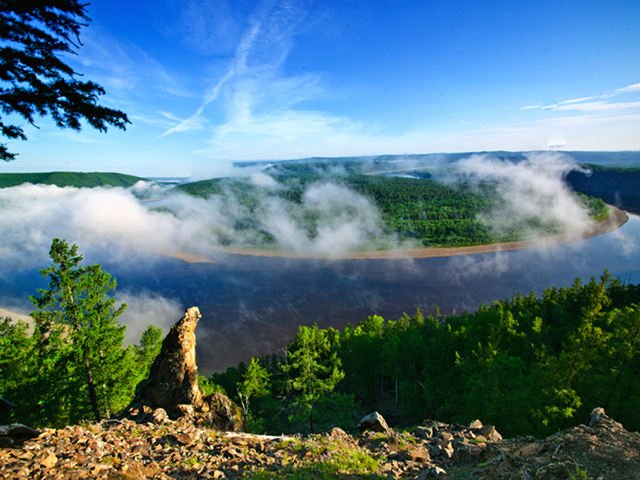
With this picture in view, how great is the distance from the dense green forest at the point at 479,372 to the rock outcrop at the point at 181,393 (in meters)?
12.0

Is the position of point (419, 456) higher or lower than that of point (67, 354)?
lower

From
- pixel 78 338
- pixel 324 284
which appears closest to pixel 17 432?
pixel 78 338

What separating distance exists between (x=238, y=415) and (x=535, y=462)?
11.7 m

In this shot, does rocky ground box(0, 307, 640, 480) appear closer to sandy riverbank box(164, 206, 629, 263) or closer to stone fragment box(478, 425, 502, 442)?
stone fragment box(478, 425, 502, 442)

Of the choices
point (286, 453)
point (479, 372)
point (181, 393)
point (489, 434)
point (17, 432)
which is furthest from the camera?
point (479, 372)

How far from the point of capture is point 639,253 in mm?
124375

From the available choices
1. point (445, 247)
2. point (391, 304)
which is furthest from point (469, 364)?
point (445, 247)

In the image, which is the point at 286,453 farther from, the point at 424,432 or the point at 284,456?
the point at 424,432

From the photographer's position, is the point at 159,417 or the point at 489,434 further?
the point at 489,434

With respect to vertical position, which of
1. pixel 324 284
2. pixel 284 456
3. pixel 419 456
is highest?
pixel 284 456

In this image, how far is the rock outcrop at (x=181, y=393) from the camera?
1384cm

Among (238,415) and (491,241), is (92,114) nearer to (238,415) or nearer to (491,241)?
(238,415)

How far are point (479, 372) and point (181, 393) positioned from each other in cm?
2564

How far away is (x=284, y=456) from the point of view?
1005cm
